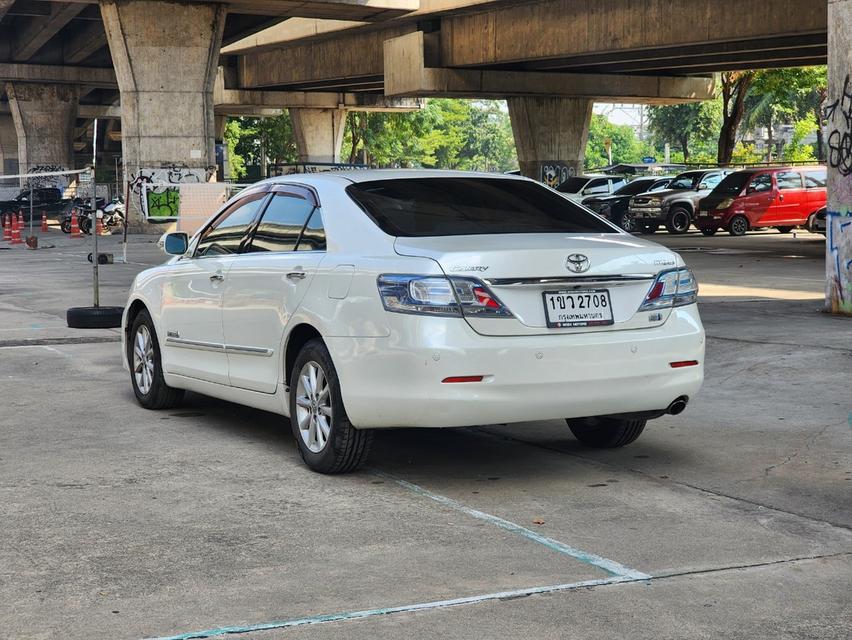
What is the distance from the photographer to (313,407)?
6.82 meters

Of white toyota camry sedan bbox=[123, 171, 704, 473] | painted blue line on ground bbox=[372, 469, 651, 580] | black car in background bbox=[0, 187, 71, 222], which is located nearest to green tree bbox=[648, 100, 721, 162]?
black car in background bbox=[0, 187, 71, 222]

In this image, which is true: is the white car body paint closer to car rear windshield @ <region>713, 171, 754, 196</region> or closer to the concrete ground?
the concrete ground

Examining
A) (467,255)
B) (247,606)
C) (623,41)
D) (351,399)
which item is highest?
(623,41)

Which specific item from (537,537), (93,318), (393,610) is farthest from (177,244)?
(93,318)

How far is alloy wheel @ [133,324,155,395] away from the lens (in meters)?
8.88

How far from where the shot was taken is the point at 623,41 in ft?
113

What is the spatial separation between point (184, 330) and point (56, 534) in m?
2.82

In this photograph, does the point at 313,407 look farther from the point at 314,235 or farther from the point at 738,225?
the point at 738,225

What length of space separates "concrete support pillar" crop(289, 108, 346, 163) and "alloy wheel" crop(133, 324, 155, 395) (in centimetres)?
5436

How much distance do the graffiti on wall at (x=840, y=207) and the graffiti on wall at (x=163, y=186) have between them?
17092 millimetres

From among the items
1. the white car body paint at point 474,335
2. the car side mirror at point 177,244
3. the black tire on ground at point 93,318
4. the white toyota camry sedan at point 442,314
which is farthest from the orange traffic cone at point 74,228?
the white car body paint at point 474,335

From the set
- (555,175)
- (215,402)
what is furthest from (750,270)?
(555,175)

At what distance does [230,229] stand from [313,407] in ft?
5.88

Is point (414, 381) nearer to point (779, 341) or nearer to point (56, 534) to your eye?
point (56, 534)
